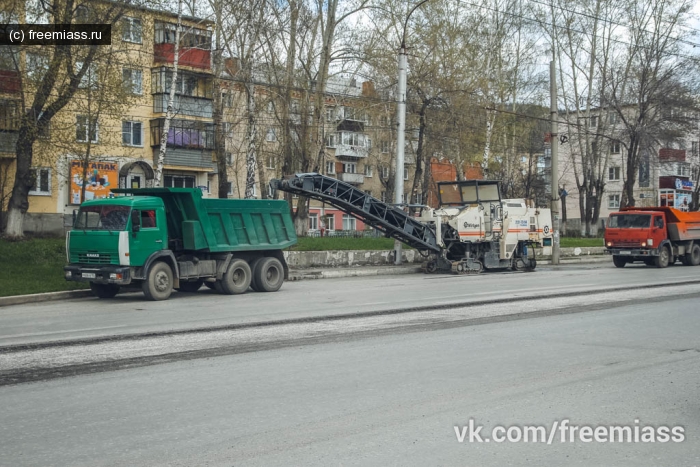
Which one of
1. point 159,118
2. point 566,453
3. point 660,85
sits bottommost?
point 566,453

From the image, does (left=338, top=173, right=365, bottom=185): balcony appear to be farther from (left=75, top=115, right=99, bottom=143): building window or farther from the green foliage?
the green foliage

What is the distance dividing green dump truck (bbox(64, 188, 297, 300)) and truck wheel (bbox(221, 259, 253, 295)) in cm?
2

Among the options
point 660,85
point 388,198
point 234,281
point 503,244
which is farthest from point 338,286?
point 388,198

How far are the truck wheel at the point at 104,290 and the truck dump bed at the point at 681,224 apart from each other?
74.1ft

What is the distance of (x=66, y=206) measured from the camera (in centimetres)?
4269

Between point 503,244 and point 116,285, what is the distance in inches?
602

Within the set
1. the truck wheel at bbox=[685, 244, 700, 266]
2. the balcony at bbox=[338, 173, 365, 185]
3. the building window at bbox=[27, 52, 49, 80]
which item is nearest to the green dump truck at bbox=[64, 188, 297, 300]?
the building window at bbox=[27, 52, 49, 80]

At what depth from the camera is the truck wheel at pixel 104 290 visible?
18.5 meters

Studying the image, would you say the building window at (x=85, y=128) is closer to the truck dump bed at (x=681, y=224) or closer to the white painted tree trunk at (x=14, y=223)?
the white painted tree trunk at (x=14, y=223)

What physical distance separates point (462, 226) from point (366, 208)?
3.64 meters

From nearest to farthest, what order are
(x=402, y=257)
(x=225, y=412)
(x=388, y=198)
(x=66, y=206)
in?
(x=225, y=412)
(x=402, y=257)
(x=66, y=206)
(x=388, y=198)

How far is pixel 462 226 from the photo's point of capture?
2775 centimetres

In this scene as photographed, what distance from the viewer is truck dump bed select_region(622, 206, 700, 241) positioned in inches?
1248

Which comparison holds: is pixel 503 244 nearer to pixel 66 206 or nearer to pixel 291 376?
pixel 291 376
